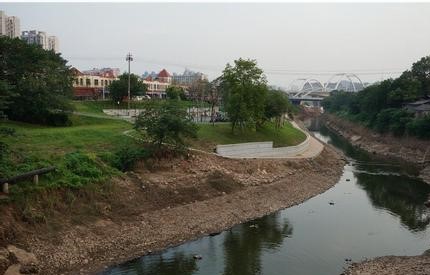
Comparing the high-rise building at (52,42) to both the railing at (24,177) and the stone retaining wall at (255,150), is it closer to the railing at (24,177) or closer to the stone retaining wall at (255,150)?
the stone retaining wall at (255,150)

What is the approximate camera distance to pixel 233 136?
47.1m

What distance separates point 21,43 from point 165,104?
22408 millimetres

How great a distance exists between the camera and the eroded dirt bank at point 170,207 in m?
21.2

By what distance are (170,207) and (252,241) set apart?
612 cm

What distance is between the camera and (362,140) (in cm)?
7225

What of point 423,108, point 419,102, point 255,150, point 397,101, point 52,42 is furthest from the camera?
point 52,42

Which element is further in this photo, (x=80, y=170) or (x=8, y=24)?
(x=8, y=24)

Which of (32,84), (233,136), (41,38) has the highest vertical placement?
(41,38)

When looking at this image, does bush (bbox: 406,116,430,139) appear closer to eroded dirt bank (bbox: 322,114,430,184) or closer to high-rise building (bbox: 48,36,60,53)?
eroded dirt bank (bbox: 322,114,430,184)

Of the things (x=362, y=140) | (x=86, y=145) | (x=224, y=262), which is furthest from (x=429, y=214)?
(x=362, y=140)

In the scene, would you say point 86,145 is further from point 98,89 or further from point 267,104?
point 98,89

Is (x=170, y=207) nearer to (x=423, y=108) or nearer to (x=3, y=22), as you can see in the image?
(x=423, y=108)

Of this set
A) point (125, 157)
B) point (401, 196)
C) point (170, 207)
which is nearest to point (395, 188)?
point (401, 196)

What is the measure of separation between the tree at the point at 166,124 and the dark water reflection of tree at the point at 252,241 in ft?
30.7
